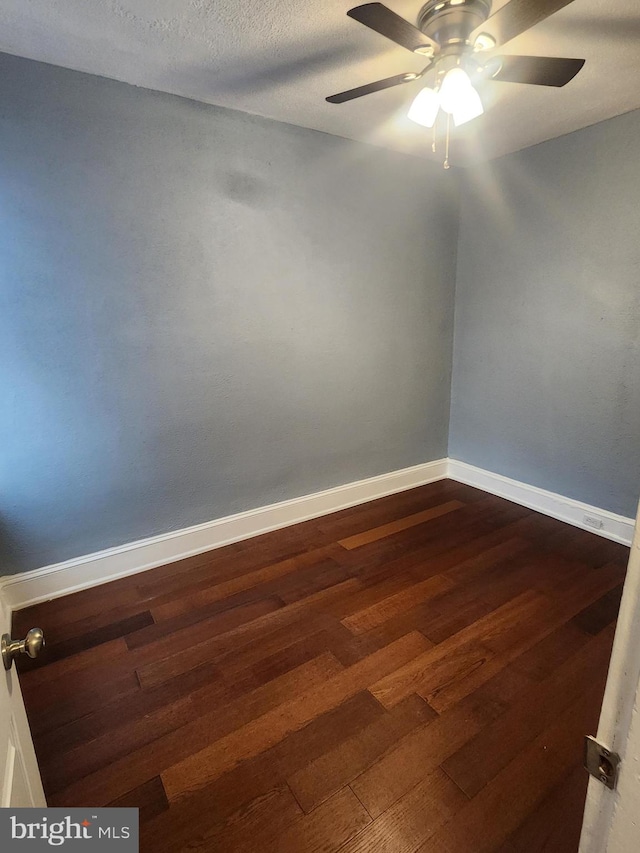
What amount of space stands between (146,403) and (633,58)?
8.89 feet

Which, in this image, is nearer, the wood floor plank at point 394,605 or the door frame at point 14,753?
the door frame at point 14,753

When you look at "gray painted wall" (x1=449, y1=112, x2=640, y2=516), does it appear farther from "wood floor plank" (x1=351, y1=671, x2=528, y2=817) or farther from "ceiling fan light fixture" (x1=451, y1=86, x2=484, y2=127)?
"wood floor plank" (x1=351, y1=671, x2=528, y2=817)

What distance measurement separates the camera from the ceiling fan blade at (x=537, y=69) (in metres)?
1.34

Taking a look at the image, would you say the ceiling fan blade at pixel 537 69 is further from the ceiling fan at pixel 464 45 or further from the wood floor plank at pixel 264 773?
the wood floor plank at pixel 264 773

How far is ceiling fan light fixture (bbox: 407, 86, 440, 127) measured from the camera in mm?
1578

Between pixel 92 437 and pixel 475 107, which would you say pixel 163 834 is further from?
pixel 475 107

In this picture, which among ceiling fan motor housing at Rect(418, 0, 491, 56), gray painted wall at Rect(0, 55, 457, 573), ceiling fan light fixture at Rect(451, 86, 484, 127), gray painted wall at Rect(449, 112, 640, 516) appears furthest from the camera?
gray painted wall at Rect(449, 112, 640, 516)

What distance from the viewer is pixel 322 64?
177 centimetres

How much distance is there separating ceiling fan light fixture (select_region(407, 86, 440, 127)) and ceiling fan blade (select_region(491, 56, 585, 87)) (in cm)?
21

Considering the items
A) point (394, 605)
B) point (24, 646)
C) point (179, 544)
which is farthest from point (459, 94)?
point (179, 544)

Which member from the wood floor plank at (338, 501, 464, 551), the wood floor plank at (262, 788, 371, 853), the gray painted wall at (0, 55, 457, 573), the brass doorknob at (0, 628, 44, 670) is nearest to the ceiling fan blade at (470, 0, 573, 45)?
the gray painted wall at (0, 55, 457, 573)

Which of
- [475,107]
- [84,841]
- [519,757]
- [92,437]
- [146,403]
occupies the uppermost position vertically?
[475,107]

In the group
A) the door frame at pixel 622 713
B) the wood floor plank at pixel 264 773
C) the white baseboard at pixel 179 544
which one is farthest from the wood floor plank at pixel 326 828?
the white baseboard at pixel 179 544

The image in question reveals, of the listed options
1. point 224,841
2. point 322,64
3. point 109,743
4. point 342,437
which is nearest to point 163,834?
point 224,841
